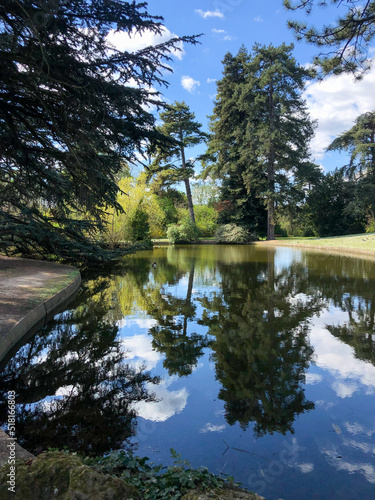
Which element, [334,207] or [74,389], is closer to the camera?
[74,389]

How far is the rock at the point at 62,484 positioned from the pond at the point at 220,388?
0.85 metres

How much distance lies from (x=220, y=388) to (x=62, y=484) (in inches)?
79.4

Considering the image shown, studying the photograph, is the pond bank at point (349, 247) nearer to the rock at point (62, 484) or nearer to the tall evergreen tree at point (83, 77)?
the tall evergreen tree at point (83, 77)

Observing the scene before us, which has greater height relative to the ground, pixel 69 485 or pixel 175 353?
pixel 69 485

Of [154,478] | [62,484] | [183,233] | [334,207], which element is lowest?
[154,478]

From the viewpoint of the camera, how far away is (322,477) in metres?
2.02

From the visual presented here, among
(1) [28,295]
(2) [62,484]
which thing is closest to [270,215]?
(1) [28,295]

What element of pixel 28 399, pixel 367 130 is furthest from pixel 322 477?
pixel 367 130

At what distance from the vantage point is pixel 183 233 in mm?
27078

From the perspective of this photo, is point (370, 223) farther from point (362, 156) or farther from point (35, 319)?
point (35, 319)

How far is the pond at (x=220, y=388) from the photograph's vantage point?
7.20 feet

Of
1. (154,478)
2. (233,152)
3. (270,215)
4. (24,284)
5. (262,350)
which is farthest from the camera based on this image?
(233,152)

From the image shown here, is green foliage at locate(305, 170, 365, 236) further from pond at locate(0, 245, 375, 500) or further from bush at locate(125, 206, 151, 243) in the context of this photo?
pond at locate(0, 245, 375, 500)

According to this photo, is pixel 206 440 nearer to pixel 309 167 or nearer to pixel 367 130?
pixel 309 167
